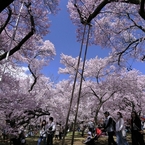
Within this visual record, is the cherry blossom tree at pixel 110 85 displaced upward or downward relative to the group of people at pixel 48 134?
upward

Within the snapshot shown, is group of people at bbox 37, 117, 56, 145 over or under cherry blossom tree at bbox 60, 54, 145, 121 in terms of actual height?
under

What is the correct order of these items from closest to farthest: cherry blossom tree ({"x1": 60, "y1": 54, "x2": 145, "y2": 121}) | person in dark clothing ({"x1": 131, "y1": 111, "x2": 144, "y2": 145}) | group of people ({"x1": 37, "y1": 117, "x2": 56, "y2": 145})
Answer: person in dark clothing ({"x1": 131, "y1": 111, "x2": 144, "y2": 145}), group of people ({"x1": 37, "y1": 117, "x2": 56, "y2": 145}), cherry blossom tree ({"x1": 60, "y1": 54, "x2": 145, "y2": 121})

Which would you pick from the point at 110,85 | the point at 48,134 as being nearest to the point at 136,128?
the point at 48,134

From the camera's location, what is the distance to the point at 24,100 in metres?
9.66

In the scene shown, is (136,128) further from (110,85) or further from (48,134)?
(110,85)

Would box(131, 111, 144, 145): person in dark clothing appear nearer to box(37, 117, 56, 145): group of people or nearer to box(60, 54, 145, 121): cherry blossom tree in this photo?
box(37, 117, 56, 145): group of people

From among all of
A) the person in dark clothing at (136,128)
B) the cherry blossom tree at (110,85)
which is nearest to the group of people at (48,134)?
the person in dark clothing at (136,128)

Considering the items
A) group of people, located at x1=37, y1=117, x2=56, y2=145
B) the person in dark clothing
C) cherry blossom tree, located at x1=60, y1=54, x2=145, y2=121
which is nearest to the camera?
the person in dark clothing

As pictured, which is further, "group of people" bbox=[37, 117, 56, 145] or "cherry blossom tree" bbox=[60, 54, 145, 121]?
"cherry blossom tree" bbox=[60, 54, 145, 121]

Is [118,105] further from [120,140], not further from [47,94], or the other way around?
[120,140]

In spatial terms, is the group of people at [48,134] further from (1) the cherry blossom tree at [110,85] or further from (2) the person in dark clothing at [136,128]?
(1) the cherry blossom tree at [110,85]

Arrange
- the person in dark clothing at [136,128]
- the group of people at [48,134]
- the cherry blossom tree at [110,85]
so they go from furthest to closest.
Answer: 1. the cherry blossom tree at [110,85]
2. the group of people at [48,134]
3. the person in dark clothing at [136,128]

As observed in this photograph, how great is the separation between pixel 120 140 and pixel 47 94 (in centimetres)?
1606

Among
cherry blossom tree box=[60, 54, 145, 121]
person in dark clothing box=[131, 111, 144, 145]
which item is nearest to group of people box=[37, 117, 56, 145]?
person in dark clothing box=[131, 111, 144, 145]
